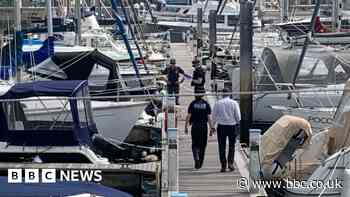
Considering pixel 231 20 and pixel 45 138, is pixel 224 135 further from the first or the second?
pixel 231 20

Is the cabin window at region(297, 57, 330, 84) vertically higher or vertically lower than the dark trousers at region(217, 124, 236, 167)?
higher

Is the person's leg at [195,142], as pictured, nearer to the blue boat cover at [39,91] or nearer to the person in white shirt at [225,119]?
the person in white shirt at [225,119]

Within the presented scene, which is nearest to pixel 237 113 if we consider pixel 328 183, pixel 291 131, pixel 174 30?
pixel 291 131

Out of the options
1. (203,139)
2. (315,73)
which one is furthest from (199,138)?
(315,73)

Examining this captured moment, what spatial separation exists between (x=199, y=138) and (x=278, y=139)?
132 cm

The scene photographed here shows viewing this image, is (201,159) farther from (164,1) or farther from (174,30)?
(164,1)

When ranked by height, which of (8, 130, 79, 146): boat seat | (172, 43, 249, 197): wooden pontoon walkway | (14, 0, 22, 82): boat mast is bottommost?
(172, 43, 249, 197): wooden pontoon walkway

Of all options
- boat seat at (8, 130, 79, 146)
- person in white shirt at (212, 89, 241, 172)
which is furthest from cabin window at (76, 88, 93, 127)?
person in white shirt at (212, 89, 241, 172)

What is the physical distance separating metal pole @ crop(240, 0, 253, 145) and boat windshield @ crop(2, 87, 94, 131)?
343 cm

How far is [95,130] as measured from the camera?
1541cm

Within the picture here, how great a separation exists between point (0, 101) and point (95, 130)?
222 centimetres

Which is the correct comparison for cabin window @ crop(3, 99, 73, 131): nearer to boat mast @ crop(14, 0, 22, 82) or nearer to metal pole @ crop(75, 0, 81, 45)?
boat mast @ crop(14, 0, 22, 82)

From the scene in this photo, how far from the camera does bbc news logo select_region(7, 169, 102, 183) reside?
36.7 feet

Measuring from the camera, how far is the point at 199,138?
13594mm
